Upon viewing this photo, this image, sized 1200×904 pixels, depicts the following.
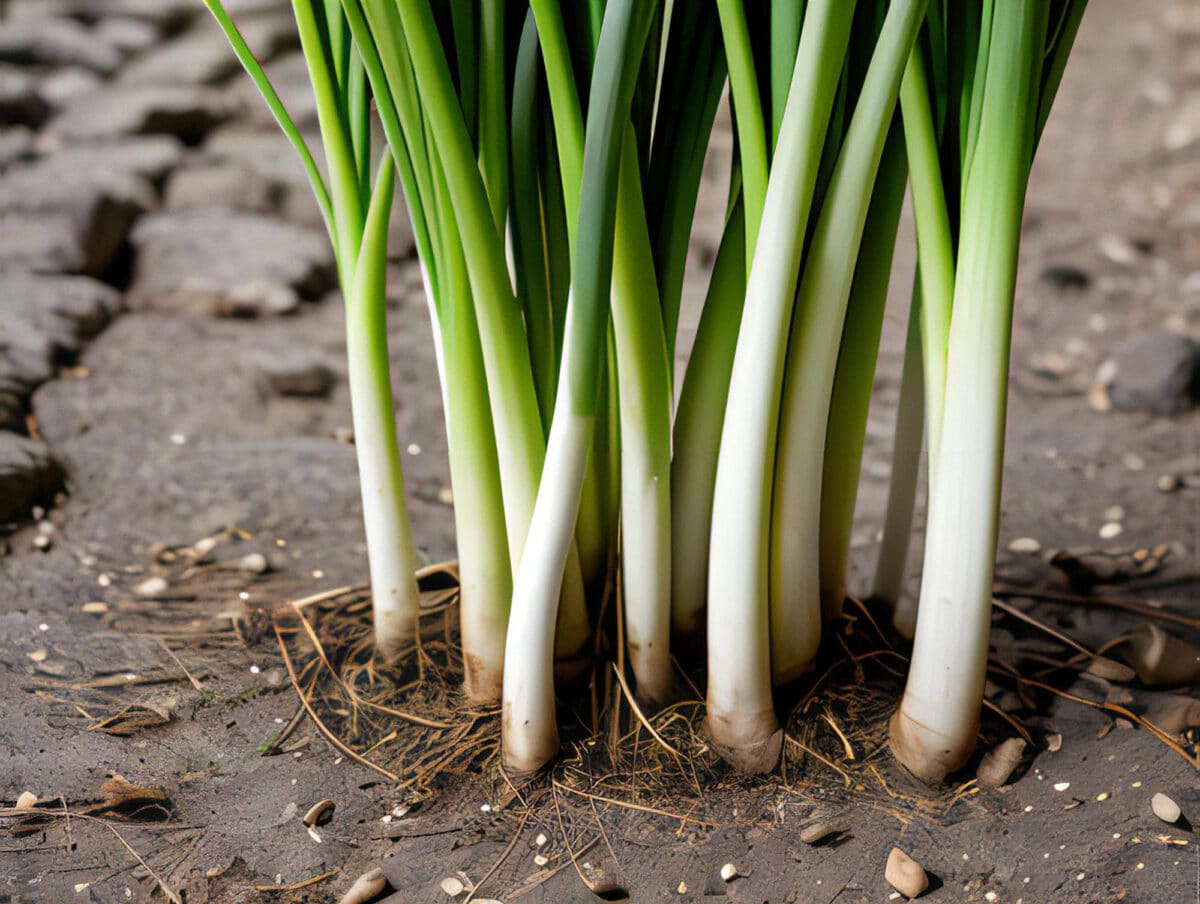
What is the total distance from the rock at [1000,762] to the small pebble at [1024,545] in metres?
0.40

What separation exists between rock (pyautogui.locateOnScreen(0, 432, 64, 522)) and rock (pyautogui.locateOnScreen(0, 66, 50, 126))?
3.82 ft

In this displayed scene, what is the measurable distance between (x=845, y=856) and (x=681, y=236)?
42 cm

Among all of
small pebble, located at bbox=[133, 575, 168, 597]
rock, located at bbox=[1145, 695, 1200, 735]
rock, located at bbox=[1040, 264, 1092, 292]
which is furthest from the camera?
rock, located at bbox=[1040, 264, 1092, 292]

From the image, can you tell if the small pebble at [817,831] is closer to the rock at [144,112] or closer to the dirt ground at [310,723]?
the dirt ground at [310,723]

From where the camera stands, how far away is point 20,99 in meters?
2.12

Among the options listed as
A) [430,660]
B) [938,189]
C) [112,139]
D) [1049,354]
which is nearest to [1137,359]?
[1049,354]

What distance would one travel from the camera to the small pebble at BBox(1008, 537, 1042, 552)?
1.12m

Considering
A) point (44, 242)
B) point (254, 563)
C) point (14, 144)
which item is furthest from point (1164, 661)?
point (14, 144)

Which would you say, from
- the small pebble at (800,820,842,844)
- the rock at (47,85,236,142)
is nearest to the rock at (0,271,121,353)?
the rock at (47,85,236,142)

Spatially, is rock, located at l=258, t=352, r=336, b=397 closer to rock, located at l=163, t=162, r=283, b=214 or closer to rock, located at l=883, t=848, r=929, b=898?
→ rock, located at l=163, t=162, r=283, b=214

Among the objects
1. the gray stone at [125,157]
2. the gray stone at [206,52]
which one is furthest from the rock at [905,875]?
the gray stone at [206,52]

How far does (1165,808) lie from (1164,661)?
0.53 feet

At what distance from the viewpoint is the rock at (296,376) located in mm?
1567

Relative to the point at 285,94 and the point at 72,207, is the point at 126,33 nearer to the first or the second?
the point at 285,94
